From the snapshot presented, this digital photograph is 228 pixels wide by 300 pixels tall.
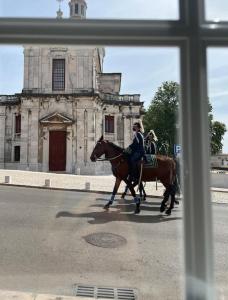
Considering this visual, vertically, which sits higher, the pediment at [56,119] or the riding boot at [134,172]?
the pediment at [56,119]

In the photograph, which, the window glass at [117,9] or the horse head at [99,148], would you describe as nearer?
the window glass at [117,9]

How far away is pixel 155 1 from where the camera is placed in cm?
135

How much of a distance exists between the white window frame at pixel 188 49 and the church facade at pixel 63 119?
0.40 feet

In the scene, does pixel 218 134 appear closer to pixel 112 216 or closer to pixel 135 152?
pixel 135 152

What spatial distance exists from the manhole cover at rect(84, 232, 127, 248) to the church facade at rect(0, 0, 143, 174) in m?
1.57

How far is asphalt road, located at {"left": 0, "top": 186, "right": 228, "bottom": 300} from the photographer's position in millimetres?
2536

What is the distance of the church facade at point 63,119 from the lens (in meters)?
2.98

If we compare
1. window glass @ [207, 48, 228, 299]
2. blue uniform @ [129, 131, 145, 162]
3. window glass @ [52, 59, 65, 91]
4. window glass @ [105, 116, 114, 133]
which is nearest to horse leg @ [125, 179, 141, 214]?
blue uniform @ [129, 131, 145, 162]

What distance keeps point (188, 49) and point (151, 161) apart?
16.5ft

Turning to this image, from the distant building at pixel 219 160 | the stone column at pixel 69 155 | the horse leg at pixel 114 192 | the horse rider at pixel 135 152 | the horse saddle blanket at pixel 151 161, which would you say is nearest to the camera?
the distant building at pixel 219 160

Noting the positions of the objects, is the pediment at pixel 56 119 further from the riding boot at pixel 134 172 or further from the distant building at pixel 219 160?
the distant building at pixel 219 160

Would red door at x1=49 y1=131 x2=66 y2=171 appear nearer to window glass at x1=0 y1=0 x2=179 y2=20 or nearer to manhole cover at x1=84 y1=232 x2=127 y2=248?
manhole cover at x1=84 y1=232 x2=127 y2=248

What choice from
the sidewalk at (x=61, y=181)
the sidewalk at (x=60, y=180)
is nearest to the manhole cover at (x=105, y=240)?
the sidewalk at (x=61, y=181)

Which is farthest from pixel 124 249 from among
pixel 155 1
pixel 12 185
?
pixel 12 185
